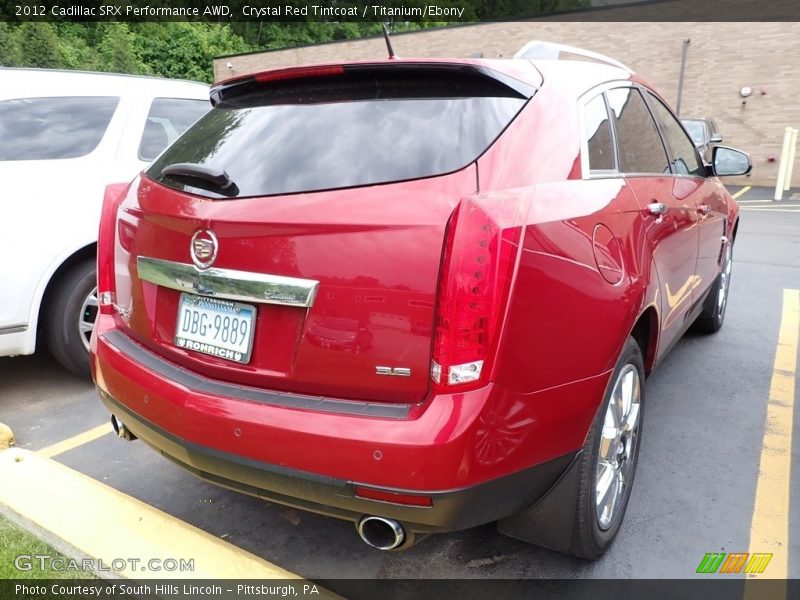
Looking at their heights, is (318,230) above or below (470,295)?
above

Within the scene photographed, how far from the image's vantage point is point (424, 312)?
1.67 meters

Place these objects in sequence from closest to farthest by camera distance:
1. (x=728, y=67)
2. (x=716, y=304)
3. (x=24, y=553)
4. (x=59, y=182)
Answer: (x=24, y=553), (x=59, y=182), (x=716, y=304), (x=728, y=67)

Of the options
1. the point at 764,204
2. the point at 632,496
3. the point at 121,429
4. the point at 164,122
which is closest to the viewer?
the point at 121,429

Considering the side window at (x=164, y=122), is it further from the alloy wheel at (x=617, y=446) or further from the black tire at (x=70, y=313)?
the alloy wheel at (x=617, y=446)

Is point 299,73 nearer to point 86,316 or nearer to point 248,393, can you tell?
point 248,393

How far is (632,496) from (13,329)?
3.28m

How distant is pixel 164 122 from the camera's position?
14.6 feet

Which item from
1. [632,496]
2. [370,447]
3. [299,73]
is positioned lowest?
[632,496]

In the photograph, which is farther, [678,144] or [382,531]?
[678,144]

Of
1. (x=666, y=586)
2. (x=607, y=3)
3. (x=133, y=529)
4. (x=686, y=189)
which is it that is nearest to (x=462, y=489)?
(x=666, y=586)

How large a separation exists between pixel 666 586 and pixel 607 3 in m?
23.2

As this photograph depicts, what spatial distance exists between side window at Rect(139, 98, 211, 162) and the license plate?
2.53 m

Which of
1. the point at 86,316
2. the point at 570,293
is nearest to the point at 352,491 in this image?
the point at 570,293

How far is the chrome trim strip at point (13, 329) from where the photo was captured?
341 centimetres
